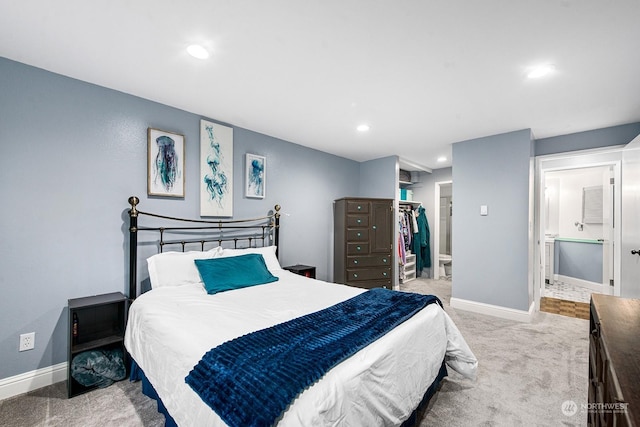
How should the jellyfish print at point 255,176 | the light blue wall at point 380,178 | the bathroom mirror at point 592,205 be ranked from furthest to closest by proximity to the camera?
the bathroom mirror at point 592,205 < the light blue wall at point 380,178 < the jellyfish print at point 255,176

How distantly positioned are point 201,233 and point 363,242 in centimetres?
250

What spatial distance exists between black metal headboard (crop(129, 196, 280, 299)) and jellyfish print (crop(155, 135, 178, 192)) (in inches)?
13.6

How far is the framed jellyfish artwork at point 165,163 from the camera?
2713mm

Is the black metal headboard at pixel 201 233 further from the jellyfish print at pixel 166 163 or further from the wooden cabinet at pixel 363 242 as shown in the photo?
the wooden cabinet at pixel 363 242

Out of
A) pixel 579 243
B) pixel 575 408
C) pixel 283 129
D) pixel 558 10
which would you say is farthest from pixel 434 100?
pixel 579 243

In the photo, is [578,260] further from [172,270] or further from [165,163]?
[165,163]

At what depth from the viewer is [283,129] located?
11.9ft

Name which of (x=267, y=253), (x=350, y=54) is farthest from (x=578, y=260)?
(x=350, y=54)

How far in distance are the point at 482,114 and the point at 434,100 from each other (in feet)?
2.47

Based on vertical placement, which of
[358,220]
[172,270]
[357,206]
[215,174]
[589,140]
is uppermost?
[589,140]

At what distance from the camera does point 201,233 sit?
312 cm

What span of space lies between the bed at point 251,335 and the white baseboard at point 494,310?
198 cm

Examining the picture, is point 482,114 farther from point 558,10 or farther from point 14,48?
point 14,48

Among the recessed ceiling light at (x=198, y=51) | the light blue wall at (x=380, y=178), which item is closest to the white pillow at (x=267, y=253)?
the recessed ceiling light at (x=198, y=51)
